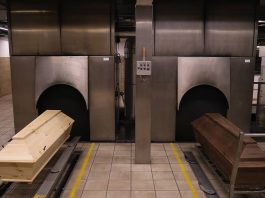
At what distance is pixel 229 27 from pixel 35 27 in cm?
412

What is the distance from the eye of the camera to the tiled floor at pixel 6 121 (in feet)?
20.7

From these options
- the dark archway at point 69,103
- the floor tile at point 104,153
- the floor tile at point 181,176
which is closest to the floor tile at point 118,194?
the floor tile at point 181,176

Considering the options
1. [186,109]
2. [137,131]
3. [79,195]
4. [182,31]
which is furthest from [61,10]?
[79,195]

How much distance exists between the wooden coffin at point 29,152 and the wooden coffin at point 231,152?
2.39 metres

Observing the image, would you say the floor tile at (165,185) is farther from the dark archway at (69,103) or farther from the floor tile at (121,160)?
the dark archway at (69,103)

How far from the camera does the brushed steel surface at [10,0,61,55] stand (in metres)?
5.60

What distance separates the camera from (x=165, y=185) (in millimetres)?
3994

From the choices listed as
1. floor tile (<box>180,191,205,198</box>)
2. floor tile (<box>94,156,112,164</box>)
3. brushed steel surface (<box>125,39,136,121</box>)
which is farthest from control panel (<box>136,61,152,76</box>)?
brushed steel surface (<box>125,39,136,121</box>)

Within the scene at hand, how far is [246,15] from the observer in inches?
223

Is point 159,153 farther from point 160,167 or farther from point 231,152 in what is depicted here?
→ point 231,152

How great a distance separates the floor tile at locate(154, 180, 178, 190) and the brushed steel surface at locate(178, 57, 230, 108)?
78.6 inches

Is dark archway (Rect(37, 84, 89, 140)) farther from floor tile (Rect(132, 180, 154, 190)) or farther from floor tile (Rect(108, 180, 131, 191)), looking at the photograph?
floor tile (Rect(132, 180, 154, 190))

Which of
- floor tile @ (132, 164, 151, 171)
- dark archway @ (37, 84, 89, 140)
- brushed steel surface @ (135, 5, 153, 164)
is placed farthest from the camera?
dark archway @ (37, 84, 89, 140)

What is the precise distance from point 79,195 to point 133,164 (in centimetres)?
126
